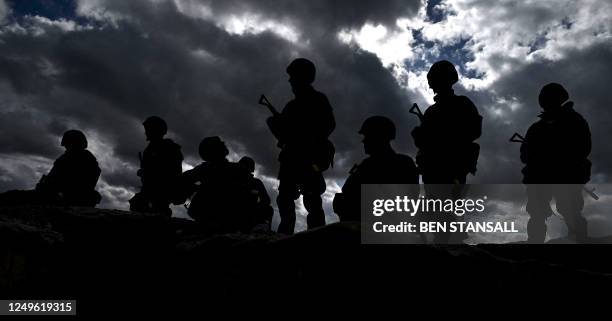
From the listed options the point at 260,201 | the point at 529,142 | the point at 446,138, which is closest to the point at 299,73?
the point at 446,138

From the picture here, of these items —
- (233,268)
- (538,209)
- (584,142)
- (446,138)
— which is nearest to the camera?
(233,268)

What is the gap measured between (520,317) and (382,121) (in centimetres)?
341

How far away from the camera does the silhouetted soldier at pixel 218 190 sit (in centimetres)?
759

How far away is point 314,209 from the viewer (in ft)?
21.5

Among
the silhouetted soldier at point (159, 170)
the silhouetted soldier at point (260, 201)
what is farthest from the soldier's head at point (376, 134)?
the silhouetted soldier at point (159, 170)

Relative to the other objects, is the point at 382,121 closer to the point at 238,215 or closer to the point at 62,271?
the point at 238,215

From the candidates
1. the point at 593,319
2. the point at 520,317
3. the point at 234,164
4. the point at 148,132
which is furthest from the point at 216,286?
the point at 148,132

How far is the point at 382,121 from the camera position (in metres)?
5.89

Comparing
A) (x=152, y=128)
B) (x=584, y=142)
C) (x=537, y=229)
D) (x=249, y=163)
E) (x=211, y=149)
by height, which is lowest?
(x=537, y=229)

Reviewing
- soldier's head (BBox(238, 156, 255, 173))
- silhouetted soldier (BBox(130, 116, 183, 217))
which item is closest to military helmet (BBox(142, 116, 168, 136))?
silhouetted soldier (BBox(130, 116, 183, 217))

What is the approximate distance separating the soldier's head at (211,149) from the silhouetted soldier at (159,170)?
5.31 ft

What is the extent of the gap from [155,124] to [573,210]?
783 cm

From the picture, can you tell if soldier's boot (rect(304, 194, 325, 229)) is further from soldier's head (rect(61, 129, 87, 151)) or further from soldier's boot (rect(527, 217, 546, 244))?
soldier's head (rect(61, 129, 87, 151))

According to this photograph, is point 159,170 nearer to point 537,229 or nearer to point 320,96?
point 320,96
